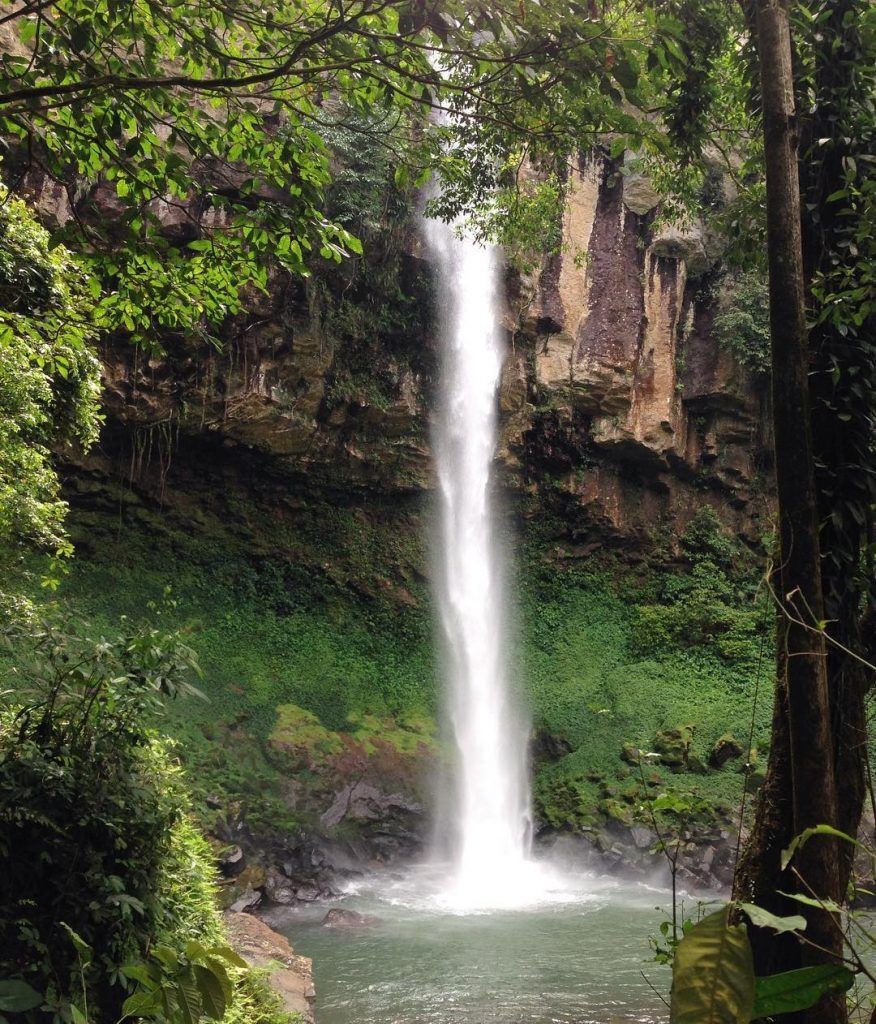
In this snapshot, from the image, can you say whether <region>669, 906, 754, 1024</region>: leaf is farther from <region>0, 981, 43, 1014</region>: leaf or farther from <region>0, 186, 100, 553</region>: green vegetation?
<region>0, 186, 100, 553</region>: green vegetation

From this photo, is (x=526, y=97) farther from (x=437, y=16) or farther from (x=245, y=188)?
(x=245, y=188)

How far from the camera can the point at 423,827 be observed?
1201 cm

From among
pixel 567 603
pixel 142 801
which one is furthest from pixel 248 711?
pixel 142 801

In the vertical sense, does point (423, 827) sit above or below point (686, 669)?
below

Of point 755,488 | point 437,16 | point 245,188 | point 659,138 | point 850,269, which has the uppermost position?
point 755,488

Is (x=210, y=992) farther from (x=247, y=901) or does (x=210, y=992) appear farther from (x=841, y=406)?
(x=247, y=901)

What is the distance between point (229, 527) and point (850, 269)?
13.9m

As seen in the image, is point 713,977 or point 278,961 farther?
point 278,961

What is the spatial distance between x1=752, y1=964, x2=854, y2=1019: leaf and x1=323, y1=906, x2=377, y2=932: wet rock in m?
7.86

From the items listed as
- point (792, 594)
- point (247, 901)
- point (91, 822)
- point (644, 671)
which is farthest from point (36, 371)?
point (644, 671)

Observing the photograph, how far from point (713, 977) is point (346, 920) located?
8140 millimetres

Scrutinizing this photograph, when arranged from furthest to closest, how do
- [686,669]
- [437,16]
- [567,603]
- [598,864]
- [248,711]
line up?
[567,603], [686,669], [248,711], [598,864], [437,16]

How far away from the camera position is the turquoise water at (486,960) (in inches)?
234

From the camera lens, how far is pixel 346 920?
27.5ft
